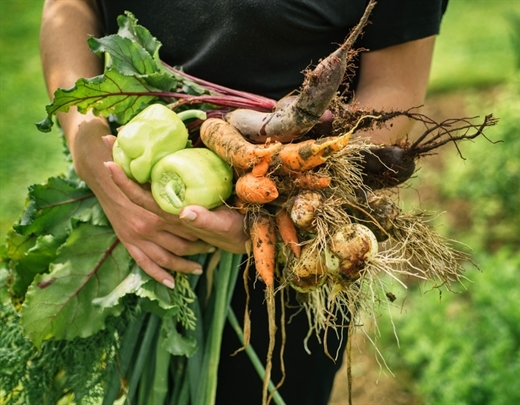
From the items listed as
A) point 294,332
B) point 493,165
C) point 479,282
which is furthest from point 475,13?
point 294,332

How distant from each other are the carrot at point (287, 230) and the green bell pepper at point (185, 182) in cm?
Answer: 13

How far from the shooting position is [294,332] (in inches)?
65.4

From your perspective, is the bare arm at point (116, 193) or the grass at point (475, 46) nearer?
the bare arm at point (116, 193)

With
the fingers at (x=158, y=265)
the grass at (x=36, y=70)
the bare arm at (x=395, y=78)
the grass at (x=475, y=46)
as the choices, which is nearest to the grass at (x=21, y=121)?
the grass at (x=36, y=70)

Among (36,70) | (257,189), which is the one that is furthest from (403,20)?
(36,70)

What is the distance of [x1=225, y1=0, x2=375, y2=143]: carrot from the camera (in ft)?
3.84

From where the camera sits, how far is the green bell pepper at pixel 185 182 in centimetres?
120

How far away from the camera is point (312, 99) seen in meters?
1.17

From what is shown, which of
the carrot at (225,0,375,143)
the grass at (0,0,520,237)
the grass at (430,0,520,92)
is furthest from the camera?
the grass at (430,0,520,92)

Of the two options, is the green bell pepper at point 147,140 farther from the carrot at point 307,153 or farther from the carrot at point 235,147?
the carrot at point 307,153

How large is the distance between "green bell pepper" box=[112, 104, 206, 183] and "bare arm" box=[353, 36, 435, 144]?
17.3 inches

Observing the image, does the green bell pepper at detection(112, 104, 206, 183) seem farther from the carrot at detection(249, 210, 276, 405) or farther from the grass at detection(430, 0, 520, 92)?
the grass at detection(430, 0, 520, 92)

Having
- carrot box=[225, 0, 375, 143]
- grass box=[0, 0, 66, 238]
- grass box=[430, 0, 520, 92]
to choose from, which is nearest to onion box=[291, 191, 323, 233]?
carrot box=[225, 0, 375, 143]

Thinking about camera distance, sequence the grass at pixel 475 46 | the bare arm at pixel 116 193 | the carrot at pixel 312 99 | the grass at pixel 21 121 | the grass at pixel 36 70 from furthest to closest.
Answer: the grass at pixel 475 46 → the grass at pixel 36 70 → the grass at pixel 21 121 → the bare arm at pixel 116 193 → the carrot at pixel 312 99
